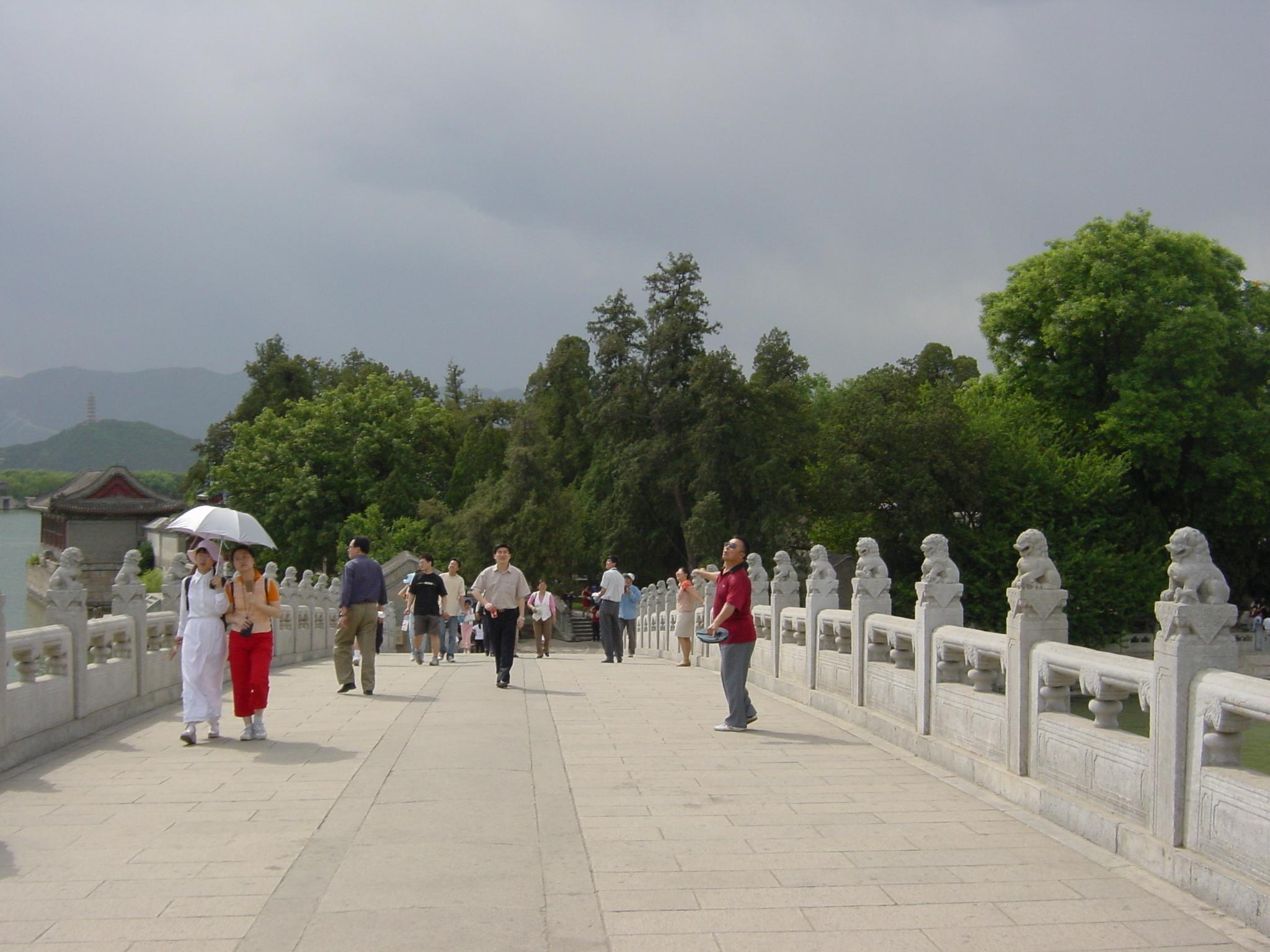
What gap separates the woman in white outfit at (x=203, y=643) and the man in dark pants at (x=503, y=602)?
15.0ft

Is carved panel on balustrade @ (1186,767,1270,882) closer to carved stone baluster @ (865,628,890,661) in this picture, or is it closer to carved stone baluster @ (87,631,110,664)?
carved stone baluster @ (865,628,890,661)

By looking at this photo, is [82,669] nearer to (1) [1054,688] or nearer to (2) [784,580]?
(1) [1054,688]

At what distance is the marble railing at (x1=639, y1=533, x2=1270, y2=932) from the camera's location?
16.9 ft

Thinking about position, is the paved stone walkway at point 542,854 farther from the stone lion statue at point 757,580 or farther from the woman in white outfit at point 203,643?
the stone lion statue at point 757,580

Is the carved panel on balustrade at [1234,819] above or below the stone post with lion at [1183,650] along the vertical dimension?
below

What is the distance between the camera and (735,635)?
10336mm

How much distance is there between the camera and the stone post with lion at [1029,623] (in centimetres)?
728

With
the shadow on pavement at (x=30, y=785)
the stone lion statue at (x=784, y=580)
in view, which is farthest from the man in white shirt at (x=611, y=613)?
the shadow on pavement at (x=30, y=785)

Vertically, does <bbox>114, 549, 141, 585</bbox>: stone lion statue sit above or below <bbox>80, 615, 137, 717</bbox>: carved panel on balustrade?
above

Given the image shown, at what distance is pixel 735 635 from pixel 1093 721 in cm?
396

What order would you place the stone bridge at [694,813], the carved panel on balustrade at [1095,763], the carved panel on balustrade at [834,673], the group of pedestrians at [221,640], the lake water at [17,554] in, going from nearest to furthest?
the stone bridge at [694,813] → the carved panel on balustrade at [1095,763] → the group of pedestrians at [221,640] → the carved panel on balustrade at [834,673] → the lake water at [17,554]

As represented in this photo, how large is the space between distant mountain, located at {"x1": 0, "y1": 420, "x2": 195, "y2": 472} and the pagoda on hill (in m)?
78.9

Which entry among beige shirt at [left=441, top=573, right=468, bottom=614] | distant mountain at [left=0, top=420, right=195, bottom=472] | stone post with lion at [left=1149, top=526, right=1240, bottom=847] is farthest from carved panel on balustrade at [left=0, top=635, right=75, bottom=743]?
distant mountain at [left=0, top=420, right=195, bottom=472]

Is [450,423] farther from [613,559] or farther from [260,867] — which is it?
[260,867]
